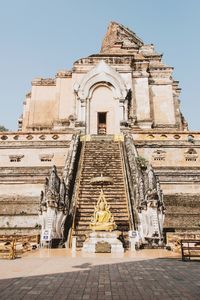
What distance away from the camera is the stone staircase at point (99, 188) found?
46.3ft

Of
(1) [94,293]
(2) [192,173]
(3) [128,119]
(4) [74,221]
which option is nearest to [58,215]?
(4) [74,221]

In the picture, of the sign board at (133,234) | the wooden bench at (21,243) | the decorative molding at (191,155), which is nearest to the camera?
the wooden bench at (21,243)

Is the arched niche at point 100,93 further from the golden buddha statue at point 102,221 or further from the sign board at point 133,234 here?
the sign board at point 133,234

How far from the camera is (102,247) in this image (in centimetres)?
1203

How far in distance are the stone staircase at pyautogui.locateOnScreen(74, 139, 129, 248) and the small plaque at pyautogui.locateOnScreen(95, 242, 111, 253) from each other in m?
1.26

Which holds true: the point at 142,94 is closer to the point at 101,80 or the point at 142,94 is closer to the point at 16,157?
the point at 101,80

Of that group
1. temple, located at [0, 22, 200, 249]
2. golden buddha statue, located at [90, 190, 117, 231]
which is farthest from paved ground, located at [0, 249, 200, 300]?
temple, located at [0, 22, 200, 249]

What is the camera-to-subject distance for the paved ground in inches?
212

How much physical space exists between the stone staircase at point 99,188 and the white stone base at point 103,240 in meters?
0.98

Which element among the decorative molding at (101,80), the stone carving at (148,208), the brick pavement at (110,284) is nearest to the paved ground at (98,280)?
the brick pavement at (110,284)

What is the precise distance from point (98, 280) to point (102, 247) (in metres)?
5.55

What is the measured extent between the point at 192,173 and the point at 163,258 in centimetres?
1050

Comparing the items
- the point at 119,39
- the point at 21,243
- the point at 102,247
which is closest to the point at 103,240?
the point at 102,247

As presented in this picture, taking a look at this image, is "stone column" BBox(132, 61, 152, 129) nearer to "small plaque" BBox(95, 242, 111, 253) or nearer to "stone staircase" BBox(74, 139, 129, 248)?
"stone staircase" BBox(74, 139, 129, 248)
